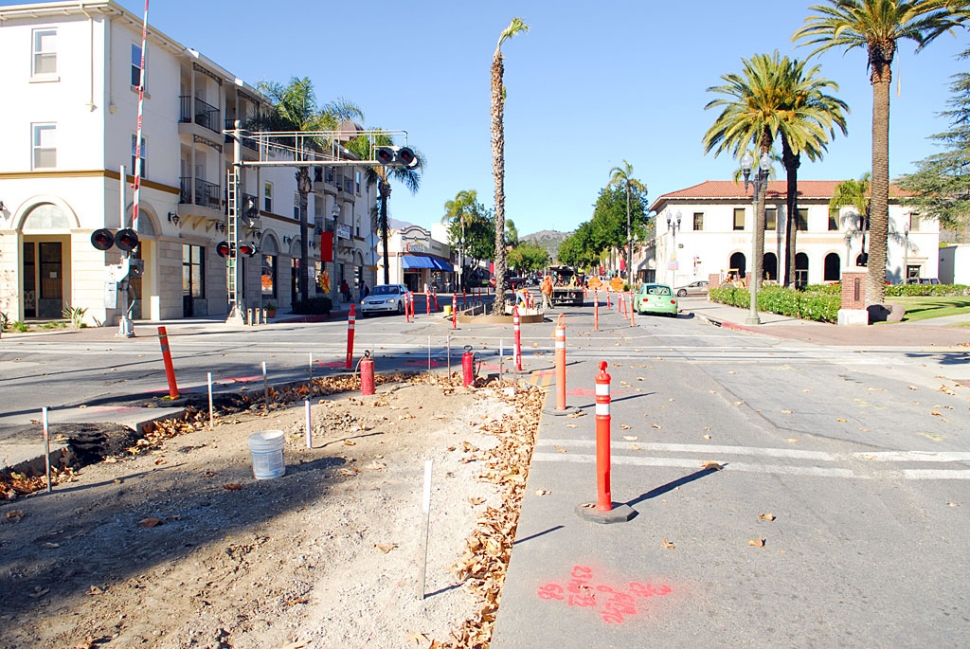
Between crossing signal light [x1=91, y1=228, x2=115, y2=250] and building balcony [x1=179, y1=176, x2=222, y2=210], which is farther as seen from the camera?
building balcony [x1=179, y1=176, x2=222, y2=210]

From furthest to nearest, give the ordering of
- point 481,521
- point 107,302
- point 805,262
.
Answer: point 805,262 → point 107,302 → point 481,521

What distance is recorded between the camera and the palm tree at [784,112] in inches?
1433

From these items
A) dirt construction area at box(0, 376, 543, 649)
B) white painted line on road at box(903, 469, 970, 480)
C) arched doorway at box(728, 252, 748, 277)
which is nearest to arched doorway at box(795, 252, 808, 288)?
arched doorway at box(728, 252, 748, 277)

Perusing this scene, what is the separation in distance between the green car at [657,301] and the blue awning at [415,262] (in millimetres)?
38018

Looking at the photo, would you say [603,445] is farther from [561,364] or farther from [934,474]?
[561,364]

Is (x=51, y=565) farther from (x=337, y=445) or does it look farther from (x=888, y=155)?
(x=888, y=155)

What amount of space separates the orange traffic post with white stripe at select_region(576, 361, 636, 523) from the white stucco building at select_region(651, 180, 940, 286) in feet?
199

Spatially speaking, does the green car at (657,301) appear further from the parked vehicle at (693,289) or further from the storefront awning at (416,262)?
the storefront awning at (416,262)

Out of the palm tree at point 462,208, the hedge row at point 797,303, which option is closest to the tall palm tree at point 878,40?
the hedge row at point 797,303

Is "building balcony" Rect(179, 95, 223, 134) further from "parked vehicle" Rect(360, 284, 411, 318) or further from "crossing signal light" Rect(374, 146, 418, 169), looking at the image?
"crossing signal light" Rect(374, 146, 418, 169)

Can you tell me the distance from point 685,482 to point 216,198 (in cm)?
3133

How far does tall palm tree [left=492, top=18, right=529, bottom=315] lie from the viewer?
26812mm

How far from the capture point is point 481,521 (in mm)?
5207

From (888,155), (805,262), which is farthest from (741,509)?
(805,262)
